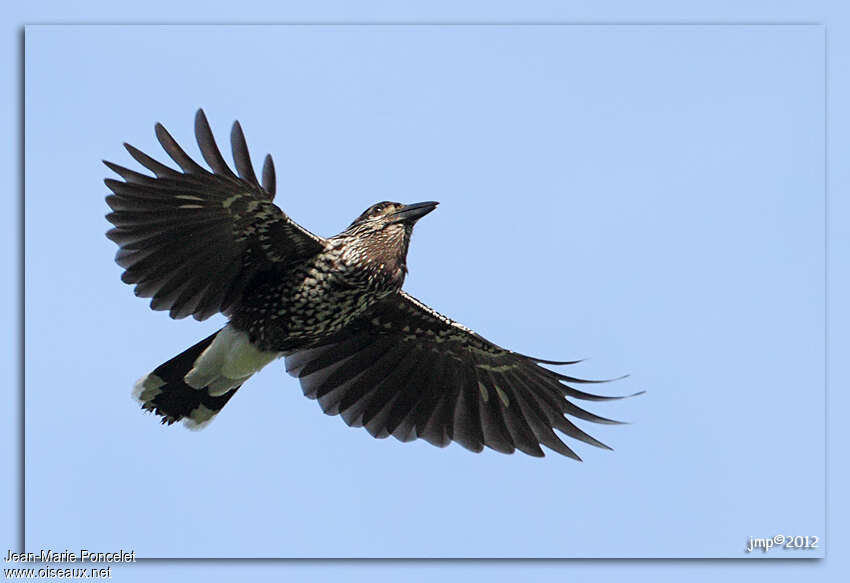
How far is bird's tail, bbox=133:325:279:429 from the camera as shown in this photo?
38.7ft

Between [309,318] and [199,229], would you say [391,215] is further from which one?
[199,229]

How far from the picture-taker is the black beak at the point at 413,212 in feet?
38.8

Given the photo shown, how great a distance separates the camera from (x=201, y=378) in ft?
39.2

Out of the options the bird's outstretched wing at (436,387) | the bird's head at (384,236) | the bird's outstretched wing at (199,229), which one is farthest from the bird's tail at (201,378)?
the bird's head at (384,236)

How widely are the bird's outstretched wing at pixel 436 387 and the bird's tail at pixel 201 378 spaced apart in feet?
2.57

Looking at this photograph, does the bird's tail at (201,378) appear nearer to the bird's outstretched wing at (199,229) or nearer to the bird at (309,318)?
the bird at (309,318)

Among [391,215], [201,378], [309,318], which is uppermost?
[391,215]

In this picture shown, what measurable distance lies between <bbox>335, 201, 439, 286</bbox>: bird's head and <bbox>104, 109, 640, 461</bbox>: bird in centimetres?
1

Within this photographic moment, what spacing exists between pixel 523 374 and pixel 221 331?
101 inches

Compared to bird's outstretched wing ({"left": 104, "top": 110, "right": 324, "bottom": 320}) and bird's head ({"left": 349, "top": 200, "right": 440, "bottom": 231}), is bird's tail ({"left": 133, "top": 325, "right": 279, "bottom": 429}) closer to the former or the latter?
bird's outstretched wing ({"left": 104, "top": 110, "right": 324, "bottom": 320})

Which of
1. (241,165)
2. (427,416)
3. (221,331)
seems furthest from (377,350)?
(241,165)

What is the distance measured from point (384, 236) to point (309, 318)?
0.83 m

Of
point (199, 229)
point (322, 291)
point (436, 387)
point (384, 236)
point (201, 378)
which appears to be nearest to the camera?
point (199, 229)

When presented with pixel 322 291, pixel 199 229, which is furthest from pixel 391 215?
pixel 199 229
